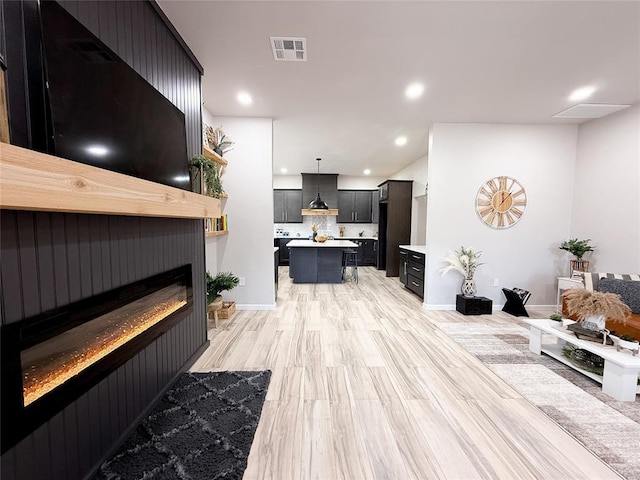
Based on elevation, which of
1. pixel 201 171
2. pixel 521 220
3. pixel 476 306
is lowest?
pixel 476 306

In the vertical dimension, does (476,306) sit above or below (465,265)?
below

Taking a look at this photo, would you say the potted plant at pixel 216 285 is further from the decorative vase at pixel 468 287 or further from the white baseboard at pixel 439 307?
the decorative vase at pixel 468 287

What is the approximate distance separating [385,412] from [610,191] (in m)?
4.16

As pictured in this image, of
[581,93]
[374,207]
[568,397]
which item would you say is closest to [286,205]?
[374,207]

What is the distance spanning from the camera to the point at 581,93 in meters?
2.82

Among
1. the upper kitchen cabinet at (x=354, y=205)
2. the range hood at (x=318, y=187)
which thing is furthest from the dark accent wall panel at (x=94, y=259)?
the upper kitchen cabinet at (x=354, y=205)

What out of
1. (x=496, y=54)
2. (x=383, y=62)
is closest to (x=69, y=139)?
(x=383, y=62)

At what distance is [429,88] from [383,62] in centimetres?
77

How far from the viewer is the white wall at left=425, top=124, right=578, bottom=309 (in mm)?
3764

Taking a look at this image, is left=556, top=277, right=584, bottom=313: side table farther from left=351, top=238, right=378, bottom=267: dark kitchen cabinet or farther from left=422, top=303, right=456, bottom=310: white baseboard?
left=351, top=238, right=378, bottom=267: dark kitchen cabinet

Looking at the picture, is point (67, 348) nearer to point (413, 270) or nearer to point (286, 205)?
point (413, 270)

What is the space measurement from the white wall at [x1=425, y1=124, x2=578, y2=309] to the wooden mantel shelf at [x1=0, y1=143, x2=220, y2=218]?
12.1ft

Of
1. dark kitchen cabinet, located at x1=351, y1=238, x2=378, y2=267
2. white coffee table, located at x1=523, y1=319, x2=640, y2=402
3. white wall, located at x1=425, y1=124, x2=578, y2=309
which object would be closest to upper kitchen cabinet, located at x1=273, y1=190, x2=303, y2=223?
dark kitchen cabinet, located at x1=351, y1=238, x2=378, y2=267

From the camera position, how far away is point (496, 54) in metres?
2.18
